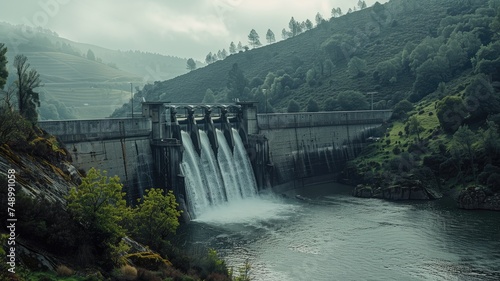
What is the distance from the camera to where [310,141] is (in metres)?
91.2

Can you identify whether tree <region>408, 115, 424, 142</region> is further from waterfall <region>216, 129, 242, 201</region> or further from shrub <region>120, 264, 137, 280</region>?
shrub <region>120, 264, 137, 280</region>

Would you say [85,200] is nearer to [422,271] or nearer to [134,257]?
[134,257]

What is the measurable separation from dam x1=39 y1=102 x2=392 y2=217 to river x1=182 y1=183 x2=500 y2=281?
4.47 m

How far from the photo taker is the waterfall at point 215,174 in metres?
64.4

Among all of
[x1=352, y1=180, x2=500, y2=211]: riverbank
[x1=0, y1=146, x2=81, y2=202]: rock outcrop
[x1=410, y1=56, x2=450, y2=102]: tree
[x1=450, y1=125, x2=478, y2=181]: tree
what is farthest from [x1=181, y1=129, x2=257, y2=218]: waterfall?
[x1=410, y1=56, x2=450, y2=102]: tree

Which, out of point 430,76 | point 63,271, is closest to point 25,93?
point 63,271

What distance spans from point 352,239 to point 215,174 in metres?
23.2

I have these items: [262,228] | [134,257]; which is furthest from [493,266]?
[134,257]

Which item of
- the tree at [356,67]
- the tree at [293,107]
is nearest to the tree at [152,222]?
the tree at [293,107]

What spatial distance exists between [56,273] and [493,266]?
3796cm

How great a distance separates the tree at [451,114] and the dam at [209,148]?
A: 57.2 feet

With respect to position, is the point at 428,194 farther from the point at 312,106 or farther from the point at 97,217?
the point at 312,106

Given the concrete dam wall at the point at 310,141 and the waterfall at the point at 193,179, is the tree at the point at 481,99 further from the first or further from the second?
the waterfall at the point at 193,179

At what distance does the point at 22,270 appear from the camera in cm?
2209
